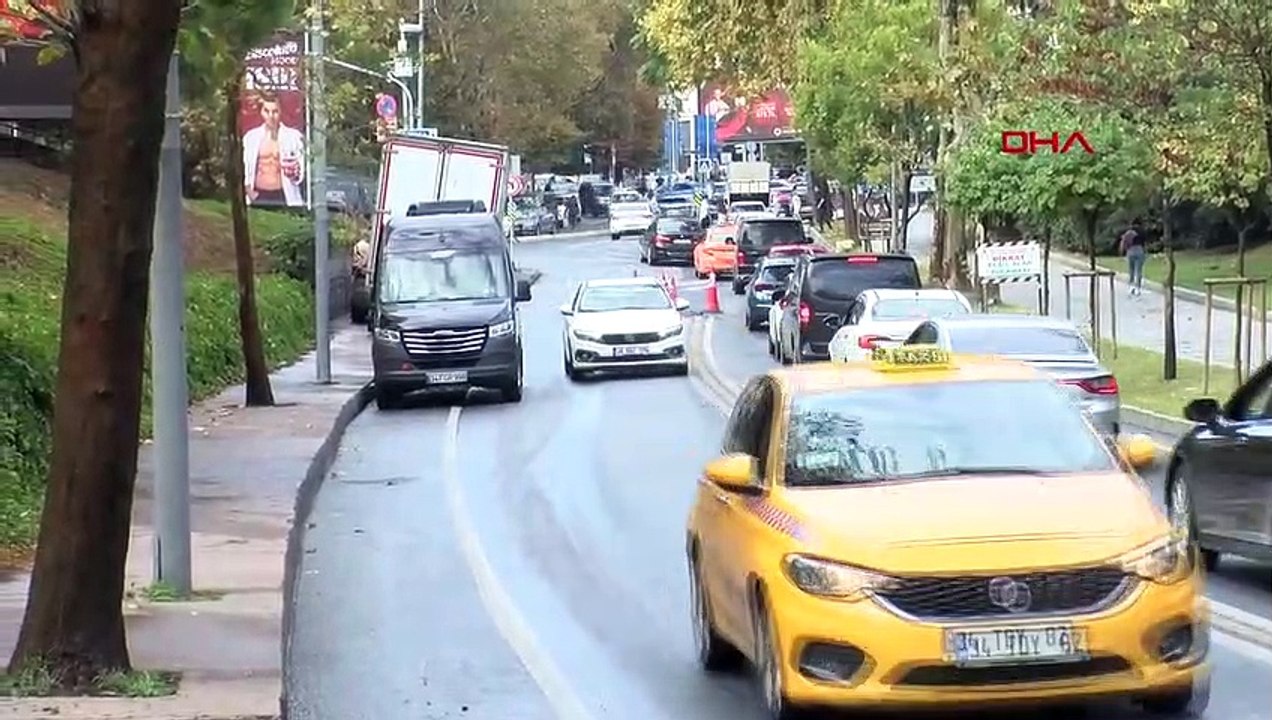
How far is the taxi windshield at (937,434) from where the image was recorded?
977 centimetres

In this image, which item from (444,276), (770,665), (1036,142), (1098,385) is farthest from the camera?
(1036,142)

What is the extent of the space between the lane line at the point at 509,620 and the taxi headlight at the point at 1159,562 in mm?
2641

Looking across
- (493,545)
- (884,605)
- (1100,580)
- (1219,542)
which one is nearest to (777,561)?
(884,605)

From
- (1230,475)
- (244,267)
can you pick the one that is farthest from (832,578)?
(244,267)

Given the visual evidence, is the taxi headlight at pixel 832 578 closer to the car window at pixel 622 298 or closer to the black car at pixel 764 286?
the car window at pixel 622 298

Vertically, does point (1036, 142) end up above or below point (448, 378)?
above

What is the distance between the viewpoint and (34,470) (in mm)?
17641

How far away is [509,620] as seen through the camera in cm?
1343

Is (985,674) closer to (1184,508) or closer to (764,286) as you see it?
(1184,508)

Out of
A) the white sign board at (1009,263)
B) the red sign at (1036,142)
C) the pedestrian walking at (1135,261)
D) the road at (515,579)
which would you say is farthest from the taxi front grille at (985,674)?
the pedestrian walking at (1135,261)

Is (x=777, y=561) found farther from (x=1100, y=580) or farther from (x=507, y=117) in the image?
(x=507, y=117)

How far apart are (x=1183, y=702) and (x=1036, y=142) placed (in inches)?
1020

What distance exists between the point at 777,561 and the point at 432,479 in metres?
13.4

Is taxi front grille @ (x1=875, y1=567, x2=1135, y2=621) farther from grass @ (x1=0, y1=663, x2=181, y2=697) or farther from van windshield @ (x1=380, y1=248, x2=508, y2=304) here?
van windshield @ (x1=380, y1=248, x2=508, y2=304)
